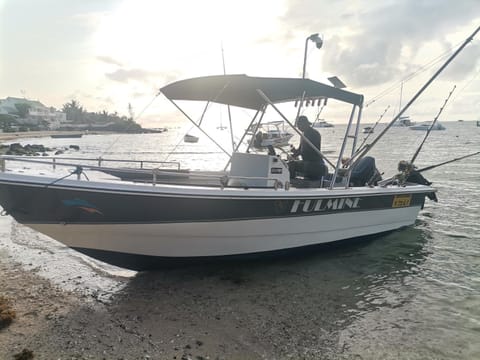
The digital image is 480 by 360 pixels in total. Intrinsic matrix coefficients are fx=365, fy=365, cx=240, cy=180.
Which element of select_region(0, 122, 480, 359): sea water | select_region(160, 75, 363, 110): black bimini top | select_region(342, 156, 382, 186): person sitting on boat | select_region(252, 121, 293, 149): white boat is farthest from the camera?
select_region(342, 156, 382, 186): person sitting on boat

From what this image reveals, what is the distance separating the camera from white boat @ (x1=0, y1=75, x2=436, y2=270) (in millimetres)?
5086

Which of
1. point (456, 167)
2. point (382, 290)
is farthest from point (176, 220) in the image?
point (456, 167)

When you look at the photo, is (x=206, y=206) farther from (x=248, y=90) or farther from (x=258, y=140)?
(x=248, y=90)

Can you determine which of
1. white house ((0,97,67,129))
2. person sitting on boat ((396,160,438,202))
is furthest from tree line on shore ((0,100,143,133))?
person sitting on boat ((396,160,438,202))

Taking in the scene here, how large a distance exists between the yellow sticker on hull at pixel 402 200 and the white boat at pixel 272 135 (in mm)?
3032

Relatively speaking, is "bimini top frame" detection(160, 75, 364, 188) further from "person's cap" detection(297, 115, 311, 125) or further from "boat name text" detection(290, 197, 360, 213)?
"boat name text" detection(290, 197, 360, 213)

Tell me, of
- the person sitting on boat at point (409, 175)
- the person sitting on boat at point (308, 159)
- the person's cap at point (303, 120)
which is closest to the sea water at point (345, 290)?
the person sitting on boat at point (409, 175)

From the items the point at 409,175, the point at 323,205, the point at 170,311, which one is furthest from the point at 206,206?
the point at 409,175

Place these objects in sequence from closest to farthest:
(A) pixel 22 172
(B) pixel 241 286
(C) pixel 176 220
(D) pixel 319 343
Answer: (D) pixel 319 343, (A) pixel 22 172, (C) pixel 176 220, (B) pixel 241 286

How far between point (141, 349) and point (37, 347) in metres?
1.17

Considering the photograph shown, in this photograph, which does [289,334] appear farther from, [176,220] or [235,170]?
[235,170]

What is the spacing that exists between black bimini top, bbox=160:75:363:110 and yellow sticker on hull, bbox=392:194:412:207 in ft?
8.75

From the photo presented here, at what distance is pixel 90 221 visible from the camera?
5223mm

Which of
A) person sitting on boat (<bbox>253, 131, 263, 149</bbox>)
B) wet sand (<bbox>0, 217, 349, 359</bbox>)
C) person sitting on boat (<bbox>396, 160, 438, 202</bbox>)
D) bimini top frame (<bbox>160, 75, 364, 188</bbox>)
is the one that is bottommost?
wet sand (<bbox>0, 217, 349, 359</bbox>)
